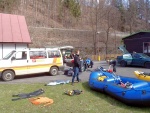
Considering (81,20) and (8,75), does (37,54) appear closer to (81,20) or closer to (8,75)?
(8,75)

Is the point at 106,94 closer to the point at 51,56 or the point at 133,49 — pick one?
the point at 51,56

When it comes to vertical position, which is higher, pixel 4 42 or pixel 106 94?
pixel 4 42

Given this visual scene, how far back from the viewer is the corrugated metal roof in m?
20.9

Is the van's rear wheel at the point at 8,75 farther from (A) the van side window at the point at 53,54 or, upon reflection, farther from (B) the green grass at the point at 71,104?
(B) the green grass at the point at 71,104

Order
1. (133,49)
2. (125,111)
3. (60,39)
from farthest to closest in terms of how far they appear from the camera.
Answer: (60,39), (133,49), (125,111)

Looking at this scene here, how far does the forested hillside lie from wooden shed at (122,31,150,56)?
16.6m

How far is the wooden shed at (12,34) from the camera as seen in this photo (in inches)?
818

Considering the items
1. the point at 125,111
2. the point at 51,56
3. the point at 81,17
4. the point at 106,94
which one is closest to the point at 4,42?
the point at 51,56

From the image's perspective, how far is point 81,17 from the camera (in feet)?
200

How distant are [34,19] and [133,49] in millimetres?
28852

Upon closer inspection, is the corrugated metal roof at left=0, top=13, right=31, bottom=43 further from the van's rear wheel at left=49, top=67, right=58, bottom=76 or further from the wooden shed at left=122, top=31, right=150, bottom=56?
the wooden shed at left=122, top=31, right=150, bottom=56

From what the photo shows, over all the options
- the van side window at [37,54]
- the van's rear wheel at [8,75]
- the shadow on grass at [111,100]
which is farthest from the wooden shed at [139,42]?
the van's rear wheel at [8,75]

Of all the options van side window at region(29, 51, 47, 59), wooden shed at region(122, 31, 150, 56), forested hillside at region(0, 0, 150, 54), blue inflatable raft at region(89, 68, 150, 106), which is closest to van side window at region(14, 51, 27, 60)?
van side window at region(29, 51, 47, 59)

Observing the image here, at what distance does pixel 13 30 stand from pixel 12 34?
0.84 meters
